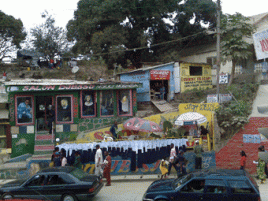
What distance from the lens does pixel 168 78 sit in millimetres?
22562

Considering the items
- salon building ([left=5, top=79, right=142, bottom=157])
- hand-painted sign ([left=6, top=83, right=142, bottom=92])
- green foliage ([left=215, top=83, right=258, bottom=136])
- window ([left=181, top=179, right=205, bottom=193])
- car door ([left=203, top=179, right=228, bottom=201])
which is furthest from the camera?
salon building ([left=5, top=79, right=142, bottom=157])

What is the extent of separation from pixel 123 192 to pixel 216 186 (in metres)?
4.46

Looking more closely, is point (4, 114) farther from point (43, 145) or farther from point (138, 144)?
point (138, 144)

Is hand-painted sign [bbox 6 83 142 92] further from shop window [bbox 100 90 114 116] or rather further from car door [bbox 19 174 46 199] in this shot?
car door [bbox 19 174 46 199]

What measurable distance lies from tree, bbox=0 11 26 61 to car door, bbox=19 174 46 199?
22683 millimetres

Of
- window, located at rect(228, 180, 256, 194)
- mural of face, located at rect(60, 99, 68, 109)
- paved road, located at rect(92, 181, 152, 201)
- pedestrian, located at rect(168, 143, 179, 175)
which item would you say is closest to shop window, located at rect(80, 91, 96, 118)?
mural of face, located at rect(60, 99, 68, 109)

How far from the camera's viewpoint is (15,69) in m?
24.6

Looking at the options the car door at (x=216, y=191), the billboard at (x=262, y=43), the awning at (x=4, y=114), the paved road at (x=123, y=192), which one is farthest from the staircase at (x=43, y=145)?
the billboard at (x=262, y=43)

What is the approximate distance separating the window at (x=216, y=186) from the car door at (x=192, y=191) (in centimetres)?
19

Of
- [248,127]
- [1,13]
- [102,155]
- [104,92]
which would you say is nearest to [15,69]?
[1,13]

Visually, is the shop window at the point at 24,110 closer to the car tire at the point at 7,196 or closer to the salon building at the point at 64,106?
the salon building at the point at 64,106

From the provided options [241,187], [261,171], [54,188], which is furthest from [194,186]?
[261,171]

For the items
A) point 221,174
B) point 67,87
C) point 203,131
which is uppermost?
point 67,87

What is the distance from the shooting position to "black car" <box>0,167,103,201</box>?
936cm
